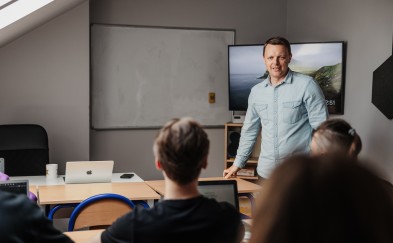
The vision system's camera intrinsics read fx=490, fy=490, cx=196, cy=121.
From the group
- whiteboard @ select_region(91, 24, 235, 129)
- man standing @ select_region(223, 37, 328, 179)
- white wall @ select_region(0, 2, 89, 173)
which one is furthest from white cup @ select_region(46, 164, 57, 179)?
whiteboard @ select_region(91, 24, 235, 129)

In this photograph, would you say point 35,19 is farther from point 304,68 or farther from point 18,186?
point 304,68

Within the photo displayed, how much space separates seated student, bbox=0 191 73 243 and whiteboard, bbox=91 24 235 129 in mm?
3868

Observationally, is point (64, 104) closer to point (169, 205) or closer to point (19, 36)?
point (19, 36)

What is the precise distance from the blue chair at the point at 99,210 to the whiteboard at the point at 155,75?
2810 mm

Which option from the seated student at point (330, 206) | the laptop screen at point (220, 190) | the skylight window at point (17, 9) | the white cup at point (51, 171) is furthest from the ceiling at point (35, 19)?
the seated student at point (330, 206)

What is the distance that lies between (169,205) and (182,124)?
28 cm

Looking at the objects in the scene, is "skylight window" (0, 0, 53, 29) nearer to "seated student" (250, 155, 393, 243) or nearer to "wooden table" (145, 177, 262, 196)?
"wooden table" (145, 177, 262, 196)

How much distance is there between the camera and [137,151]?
18.2 ft

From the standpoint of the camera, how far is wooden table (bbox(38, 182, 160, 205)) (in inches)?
120

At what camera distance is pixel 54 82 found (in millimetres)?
4965

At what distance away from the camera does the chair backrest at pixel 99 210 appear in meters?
2.56

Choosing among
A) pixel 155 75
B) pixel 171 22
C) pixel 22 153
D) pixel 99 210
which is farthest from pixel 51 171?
pixel 171 22

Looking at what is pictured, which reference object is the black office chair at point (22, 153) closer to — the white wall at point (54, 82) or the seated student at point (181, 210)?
the white wall at point (54, 82)

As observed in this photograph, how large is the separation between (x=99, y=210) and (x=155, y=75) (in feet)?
10.1
